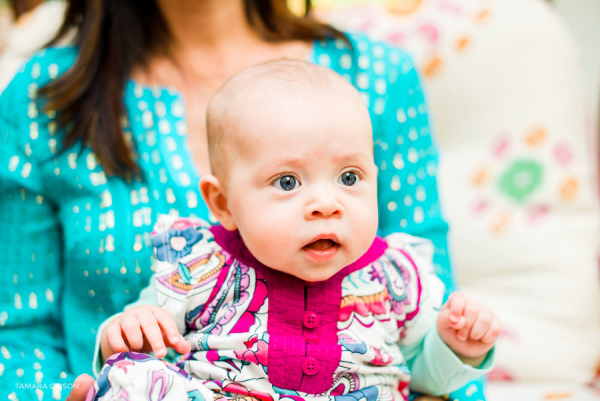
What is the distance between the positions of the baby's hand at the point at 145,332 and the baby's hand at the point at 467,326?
0.38 m

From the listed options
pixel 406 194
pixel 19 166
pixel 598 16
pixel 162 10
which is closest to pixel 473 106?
pixel 406 194

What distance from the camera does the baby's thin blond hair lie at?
26.7 inches

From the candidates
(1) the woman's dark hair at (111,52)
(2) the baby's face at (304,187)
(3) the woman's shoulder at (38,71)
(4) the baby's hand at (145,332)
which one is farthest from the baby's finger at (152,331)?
(3) the woman's shoulder at (38,71)

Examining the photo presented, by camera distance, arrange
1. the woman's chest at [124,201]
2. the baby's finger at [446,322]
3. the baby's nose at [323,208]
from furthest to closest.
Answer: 1. the woman's chest at [124,201]
2. the baby's finger at [446,322]
3. the baby's nose at [323,208]

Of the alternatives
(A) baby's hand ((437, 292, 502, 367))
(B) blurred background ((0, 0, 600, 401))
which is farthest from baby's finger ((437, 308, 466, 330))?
(B) blurred background ((0, 0, 600, 401))

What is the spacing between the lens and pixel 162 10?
1.19 meters

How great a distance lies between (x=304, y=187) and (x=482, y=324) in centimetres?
34

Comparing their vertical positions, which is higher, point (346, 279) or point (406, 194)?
point (406, 194)

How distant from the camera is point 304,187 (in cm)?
64

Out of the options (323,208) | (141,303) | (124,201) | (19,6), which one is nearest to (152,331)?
(141,303)

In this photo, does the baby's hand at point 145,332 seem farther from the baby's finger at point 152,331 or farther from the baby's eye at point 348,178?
the baby's eye at point 348,178

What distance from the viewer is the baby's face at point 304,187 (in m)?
0.62

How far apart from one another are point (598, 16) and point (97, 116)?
1.58 m

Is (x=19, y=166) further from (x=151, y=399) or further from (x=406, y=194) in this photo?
(x=406, y=194)
